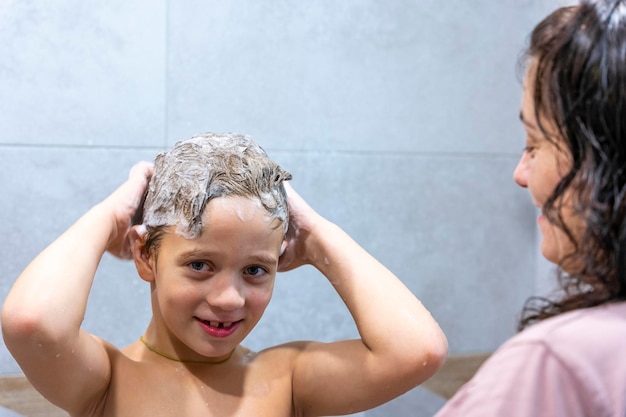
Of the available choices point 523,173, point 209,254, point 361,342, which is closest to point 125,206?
point 209,254

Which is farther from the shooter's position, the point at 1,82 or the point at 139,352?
the point at 1,82

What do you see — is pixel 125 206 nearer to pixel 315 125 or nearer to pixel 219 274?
pixel 219 274

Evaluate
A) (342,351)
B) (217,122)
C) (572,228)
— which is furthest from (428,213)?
(572,228)

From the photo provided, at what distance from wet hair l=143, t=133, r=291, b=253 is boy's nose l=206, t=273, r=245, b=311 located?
66mm

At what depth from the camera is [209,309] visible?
3.18 ft

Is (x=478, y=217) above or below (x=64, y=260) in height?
below

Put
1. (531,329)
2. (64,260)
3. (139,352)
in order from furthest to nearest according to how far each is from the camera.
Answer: (139,352), (64,260), (531,329)

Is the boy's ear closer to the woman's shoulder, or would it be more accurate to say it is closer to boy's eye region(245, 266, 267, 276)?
boy's eye region(245, 266, 267, 276)

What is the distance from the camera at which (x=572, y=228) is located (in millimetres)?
673

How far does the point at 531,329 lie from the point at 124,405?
597 millimetres

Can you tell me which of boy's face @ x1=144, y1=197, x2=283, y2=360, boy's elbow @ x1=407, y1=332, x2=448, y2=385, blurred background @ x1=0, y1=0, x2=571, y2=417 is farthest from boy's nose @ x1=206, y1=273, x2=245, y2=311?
blurred background @ x1=0, y1=0, x2=571, y2=417

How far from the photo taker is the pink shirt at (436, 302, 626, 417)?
1.88 feet

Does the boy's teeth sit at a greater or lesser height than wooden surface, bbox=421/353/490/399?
greater

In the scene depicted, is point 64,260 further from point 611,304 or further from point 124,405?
point 611,304
